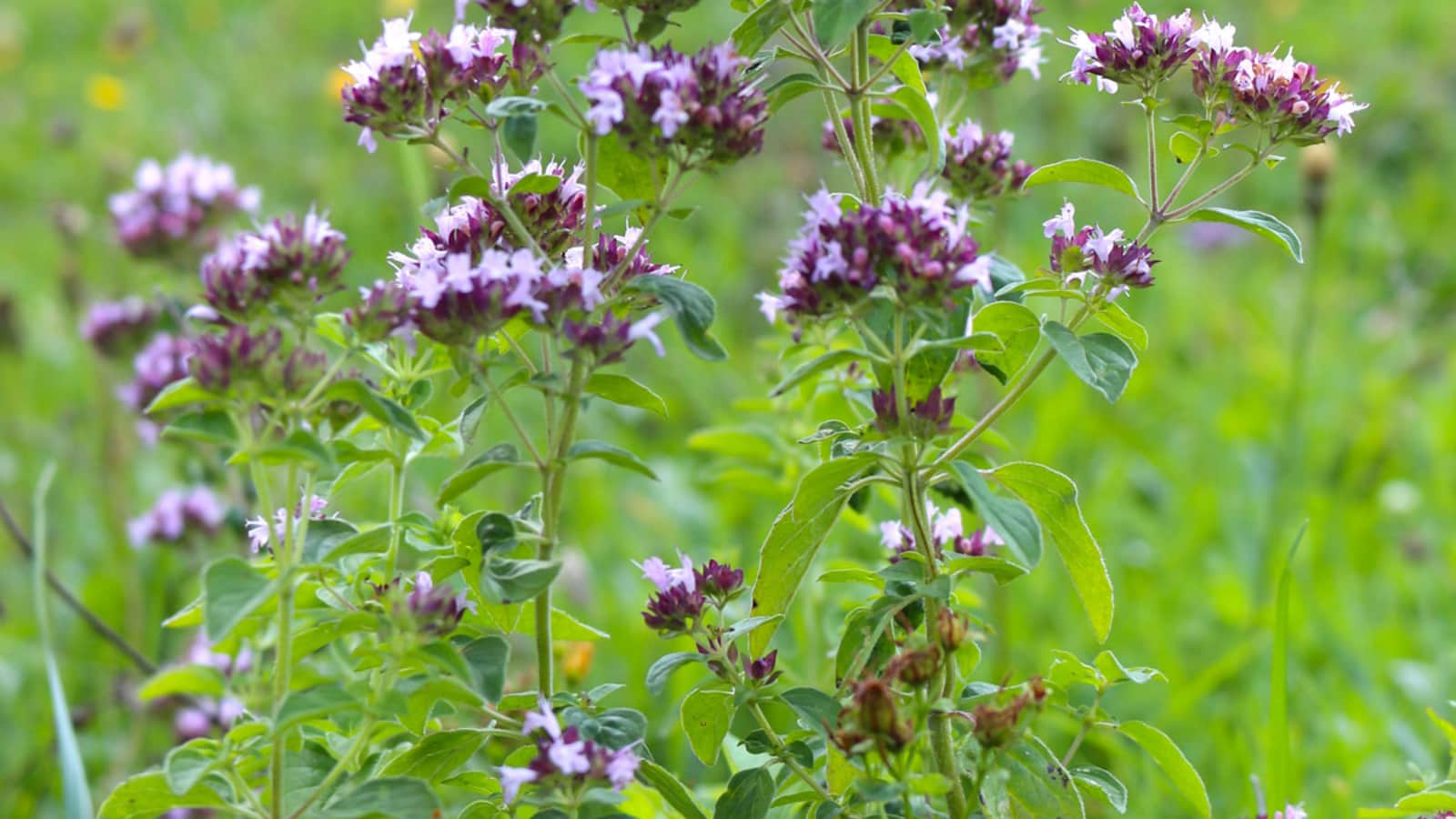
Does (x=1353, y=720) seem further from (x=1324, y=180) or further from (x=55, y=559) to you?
(x=55, y=559)

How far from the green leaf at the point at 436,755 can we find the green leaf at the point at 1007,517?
1.63ft

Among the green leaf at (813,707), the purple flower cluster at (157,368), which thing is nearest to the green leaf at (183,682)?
the green leaf at (813,707)

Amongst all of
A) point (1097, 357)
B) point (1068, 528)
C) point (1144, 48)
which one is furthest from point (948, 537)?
point (1144, 48)

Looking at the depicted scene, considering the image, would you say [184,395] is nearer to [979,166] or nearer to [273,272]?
[273,272]

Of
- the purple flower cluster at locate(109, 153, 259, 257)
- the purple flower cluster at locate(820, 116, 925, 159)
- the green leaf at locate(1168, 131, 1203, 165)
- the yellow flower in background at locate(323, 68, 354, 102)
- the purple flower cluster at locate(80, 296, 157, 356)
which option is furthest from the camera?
the yellow flower in background at locate(323, 68, 354, 102)

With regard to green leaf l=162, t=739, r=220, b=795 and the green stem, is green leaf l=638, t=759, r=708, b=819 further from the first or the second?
green leaf l=162, t=739, r=220, b=795

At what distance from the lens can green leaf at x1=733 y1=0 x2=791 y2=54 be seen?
1.30 m

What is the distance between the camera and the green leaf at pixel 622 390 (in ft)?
4.17

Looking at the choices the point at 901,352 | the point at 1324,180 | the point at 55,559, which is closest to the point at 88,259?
the point at 55,559

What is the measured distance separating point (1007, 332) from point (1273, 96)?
36cm

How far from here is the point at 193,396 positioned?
1.15 meters

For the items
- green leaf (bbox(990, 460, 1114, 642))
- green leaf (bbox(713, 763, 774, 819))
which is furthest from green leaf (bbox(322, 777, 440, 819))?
green leaf (bbox(990, 460, 1114, 642))

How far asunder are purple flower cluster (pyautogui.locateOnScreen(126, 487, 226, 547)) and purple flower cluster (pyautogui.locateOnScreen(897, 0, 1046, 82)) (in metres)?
1.61

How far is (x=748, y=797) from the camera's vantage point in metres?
1.31
